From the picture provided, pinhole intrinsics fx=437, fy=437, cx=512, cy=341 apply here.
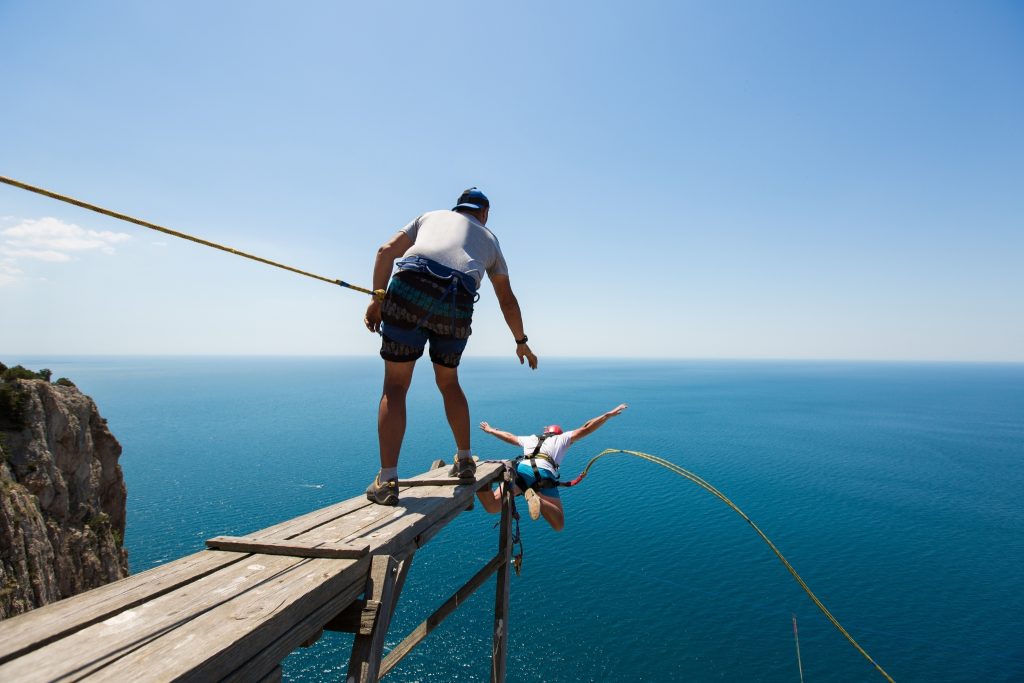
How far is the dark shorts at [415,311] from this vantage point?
438 cm

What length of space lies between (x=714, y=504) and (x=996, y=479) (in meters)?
41.1

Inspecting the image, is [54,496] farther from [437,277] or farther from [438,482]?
[437,277]

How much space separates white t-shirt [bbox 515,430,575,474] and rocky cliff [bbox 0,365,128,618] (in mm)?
21800

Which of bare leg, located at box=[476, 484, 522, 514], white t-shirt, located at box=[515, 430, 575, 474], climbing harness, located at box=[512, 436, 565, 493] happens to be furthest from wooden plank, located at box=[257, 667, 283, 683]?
white t-shirt, located at box=[515, 430, 575, 474]

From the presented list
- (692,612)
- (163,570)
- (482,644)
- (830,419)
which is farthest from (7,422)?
(830,419)

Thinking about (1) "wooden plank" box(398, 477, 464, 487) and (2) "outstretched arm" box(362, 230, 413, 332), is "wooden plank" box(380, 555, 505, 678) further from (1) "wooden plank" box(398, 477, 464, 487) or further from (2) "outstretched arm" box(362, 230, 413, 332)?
(2) "outstretched arm" box(362, 230, 413, 332)

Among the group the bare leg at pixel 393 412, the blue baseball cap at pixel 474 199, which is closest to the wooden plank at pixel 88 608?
the bare leg at pixel 393 412

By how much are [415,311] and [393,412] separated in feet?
3.43

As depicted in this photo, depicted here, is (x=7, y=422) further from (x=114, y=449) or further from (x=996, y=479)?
(x=996, y=479)

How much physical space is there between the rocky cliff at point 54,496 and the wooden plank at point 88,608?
23.6 m

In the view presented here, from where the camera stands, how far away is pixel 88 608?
1.97m

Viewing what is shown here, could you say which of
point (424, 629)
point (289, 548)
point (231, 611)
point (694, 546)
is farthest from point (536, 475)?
point (694, 546)

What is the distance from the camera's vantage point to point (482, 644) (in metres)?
24.4

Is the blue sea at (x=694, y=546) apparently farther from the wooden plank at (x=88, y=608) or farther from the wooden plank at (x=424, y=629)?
the wooden plank at (x=88, y=608)
